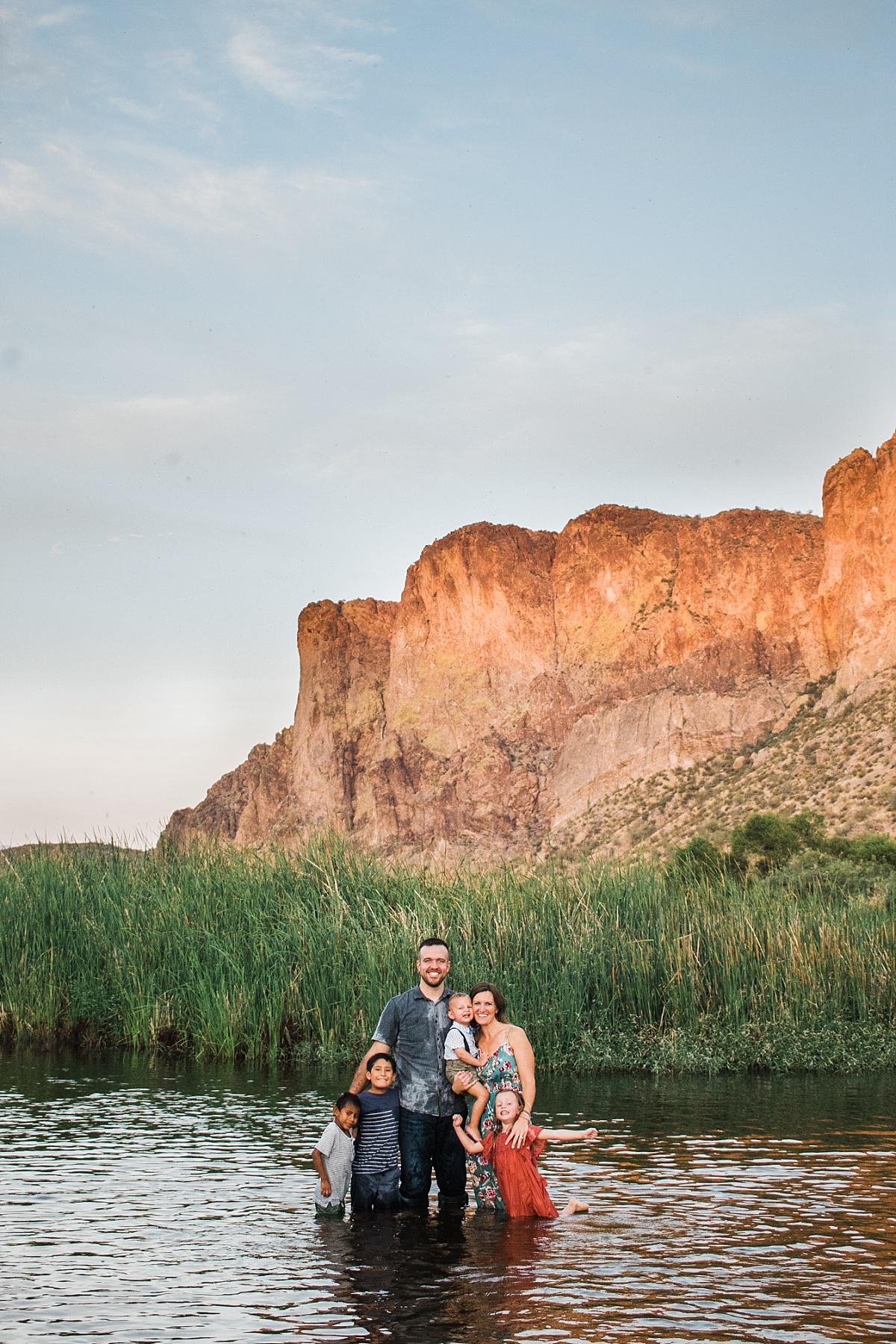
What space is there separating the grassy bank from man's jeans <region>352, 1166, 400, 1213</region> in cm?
681

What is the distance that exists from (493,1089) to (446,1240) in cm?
90

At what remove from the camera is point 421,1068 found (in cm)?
822

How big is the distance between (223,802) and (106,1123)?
11583cm

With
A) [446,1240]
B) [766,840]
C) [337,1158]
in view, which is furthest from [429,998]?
[766,840]

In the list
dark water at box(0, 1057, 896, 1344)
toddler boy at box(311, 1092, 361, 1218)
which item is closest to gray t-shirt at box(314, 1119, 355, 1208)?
toddler boy at box(311, 1092, 361, 1218)

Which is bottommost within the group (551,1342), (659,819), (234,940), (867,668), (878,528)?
(551,1342)

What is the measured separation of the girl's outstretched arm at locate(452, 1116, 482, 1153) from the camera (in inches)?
318

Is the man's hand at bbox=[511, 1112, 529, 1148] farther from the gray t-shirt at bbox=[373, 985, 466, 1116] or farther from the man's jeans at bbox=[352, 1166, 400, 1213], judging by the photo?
the man's jeans at bbox=[352, 1166, 400, 1213]

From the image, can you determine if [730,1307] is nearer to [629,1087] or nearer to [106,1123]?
[106,1123]

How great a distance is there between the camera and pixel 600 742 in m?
96.4

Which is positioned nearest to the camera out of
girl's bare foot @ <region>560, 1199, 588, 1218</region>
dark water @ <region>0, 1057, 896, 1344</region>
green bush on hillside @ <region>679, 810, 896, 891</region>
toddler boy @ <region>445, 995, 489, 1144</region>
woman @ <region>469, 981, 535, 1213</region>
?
dark water @ <region>0, 1057, 896, 1344</region>

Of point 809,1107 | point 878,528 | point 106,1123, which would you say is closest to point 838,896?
point 809,1107

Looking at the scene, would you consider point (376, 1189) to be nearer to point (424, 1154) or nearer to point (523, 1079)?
point (424, 1154)

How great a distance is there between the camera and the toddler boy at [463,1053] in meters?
8.05
